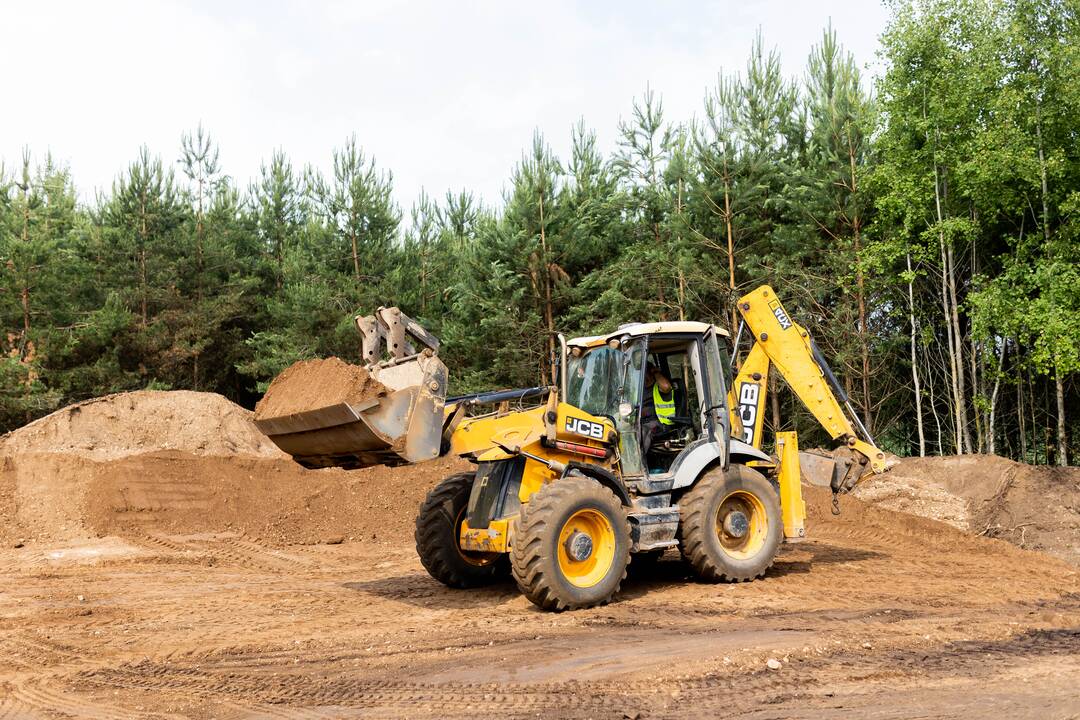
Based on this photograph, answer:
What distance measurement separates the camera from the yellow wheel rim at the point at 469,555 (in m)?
9.16

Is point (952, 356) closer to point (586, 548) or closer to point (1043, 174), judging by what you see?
point (1043, 174)

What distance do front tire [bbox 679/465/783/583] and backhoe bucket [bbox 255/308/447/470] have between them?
8.78ft

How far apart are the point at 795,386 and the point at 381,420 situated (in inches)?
193

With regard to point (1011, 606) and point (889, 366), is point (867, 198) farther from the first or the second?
point (1011, 606)

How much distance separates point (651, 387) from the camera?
9102 mm

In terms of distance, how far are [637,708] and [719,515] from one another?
4338 mm

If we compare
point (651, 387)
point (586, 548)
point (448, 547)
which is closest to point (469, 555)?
point (448, 547)

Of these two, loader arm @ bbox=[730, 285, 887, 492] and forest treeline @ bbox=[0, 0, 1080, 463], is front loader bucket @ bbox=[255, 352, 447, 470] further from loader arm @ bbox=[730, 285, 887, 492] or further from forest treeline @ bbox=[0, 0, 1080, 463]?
forest treeline @ bbox=[0, 0, 1080, 463]

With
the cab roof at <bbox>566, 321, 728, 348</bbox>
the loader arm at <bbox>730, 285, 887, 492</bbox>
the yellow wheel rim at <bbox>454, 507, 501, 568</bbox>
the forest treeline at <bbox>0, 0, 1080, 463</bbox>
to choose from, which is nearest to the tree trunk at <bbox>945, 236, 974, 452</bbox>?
the forest treeline at <bbox>0, 0, 1080, 463</bbox>

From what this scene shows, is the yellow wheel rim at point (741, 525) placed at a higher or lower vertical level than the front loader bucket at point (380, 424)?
lower

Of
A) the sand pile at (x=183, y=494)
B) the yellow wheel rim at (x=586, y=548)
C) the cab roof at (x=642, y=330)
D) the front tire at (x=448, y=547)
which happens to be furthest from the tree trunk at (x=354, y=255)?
the yellow wheel rim at (x=586, y=548)

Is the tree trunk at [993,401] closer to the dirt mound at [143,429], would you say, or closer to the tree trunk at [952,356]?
the tree trunk at [952,356]

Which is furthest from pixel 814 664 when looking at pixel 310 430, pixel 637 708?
pixel 310 430

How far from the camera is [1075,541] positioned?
40.5 ft
